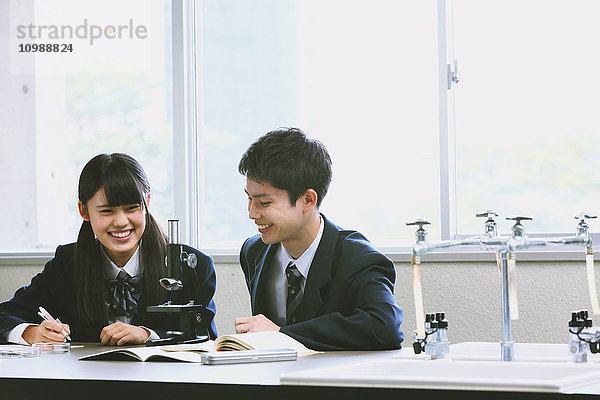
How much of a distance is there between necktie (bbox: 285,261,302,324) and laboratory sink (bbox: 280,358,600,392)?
0.59 m

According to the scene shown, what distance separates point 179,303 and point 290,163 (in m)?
0.47

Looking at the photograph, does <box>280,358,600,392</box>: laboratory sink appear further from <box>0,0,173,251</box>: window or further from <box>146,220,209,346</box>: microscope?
<box>0,0,173,251</box>: window

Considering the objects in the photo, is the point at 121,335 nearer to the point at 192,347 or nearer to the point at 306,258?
the point at 192,347

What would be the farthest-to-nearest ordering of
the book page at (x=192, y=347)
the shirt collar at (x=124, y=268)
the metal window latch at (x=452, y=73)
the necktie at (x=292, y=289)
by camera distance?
the metal window latch at (x=452, y=73), the shirt collar at (x=124, y=268), the necktie at (x=292, y=289), the book page at (x=192, y=347)

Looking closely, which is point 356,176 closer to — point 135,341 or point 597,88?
point 597,88

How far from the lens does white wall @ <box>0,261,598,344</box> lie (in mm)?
2875

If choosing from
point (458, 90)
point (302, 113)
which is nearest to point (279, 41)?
point (302, 113)

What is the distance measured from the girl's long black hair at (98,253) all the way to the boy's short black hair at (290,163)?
1.14 feet

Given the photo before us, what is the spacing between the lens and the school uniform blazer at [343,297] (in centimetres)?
194

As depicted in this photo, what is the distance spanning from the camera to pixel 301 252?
2.35 m

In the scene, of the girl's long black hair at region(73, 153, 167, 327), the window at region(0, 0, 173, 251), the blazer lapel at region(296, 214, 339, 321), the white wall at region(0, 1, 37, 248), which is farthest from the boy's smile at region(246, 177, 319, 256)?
the white wall at region(0, 1, 37, 248)

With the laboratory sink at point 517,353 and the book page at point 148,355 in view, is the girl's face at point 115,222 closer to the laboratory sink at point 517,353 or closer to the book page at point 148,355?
the book page at point 148,355

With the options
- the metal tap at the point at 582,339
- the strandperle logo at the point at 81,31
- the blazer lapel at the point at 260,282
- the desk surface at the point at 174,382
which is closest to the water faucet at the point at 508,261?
the metal tap at the point at 582,339

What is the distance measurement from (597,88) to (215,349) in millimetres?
1789
